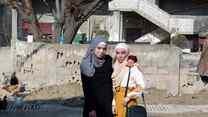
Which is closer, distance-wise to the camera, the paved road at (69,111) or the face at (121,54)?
the face at (121,54)

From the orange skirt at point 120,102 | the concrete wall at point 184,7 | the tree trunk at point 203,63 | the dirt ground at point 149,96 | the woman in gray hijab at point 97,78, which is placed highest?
the concrete wall at point 184,7

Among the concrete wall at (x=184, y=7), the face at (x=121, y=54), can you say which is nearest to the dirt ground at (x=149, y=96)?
the face at (x=121, y=54)

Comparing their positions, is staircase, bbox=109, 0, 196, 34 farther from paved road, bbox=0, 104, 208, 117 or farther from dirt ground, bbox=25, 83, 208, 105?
paved road, bbox=0, 104, 208, 117

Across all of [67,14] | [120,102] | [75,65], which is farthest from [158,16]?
[120,102]

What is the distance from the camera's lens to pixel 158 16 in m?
34.5

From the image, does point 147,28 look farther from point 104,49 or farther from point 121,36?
point 104,49

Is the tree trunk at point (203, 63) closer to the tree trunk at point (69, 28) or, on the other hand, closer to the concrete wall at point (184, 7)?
the tree trunk at point (69, 28)

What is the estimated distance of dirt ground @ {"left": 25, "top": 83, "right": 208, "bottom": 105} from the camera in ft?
57.0

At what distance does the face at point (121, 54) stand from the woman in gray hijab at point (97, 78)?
253 mm

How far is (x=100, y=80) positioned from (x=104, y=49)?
408 mm

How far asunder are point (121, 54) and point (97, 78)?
547 mm

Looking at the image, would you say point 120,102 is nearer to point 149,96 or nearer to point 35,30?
point 149,96

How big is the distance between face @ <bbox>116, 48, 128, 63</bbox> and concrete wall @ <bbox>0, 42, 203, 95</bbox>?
10.2 metres

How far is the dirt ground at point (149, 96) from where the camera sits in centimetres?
1736
